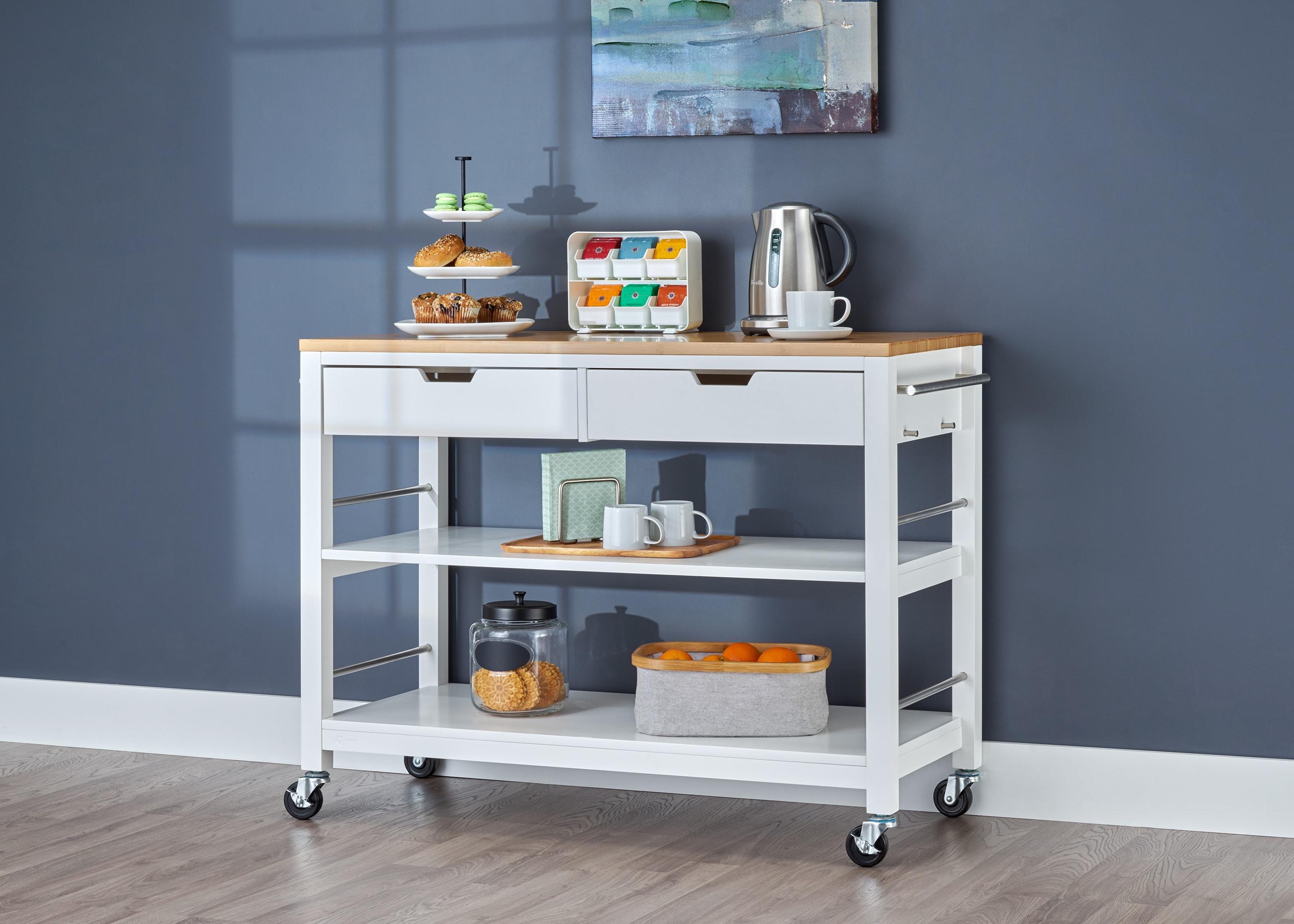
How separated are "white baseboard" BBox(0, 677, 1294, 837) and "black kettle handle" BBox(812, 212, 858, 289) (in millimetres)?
938

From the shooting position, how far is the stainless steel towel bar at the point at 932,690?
2891 millimetres

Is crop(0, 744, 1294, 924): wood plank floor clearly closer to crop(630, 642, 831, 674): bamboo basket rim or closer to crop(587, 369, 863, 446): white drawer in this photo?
crop(630, 642, 831, 674): bamboo basket rim

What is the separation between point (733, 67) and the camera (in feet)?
10.4

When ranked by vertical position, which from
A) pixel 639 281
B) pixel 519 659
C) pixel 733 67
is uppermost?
pixel 733 67

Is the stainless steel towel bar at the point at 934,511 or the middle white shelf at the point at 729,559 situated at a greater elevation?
the stainless steel towel bar at the point at 934,511

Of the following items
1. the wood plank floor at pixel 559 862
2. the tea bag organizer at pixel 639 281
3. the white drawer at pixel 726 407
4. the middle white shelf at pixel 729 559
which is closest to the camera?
the wood plank floor at pixel 559 862

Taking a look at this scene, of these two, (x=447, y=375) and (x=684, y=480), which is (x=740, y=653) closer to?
(x=684, y=480)

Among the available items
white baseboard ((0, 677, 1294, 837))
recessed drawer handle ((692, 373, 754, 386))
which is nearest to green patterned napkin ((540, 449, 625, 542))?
recessed drawer handle ((692, 373, 754, 386))

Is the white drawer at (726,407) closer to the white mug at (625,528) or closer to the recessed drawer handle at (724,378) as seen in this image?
the recessed drawer handle at (724,378)

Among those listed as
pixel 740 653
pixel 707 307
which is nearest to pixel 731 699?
pixel 740 653

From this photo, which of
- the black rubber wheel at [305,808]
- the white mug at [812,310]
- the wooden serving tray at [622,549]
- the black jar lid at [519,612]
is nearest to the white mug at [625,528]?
the wooden serving tray at [622,549]

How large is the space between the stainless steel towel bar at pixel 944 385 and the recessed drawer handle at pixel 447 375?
0.79m

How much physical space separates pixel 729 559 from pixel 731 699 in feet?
0.80

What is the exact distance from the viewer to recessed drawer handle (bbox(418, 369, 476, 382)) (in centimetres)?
297
